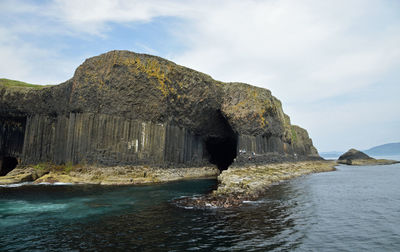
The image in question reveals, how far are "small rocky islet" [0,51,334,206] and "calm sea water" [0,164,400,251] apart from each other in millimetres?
10143

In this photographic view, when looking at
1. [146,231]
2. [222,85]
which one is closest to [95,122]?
[222,85]

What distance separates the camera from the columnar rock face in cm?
3353

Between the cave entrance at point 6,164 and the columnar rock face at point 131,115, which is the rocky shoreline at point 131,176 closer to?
the columnar rock face at point 131,115

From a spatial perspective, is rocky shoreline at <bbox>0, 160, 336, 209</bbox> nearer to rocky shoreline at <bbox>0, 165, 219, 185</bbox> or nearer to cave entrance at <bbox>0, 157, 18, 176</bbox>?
rocky shoreline at <bbox>0, 165, 219, 185</bbox>

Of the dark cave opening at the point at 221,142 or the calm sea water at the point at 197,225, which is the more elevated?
the dark cave opening at the point at 221,142

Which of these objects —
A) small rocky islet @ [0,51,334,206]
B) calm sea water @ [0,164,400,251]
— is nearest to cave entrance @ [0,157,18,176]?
small rocky islet @ [0,51,334,206]

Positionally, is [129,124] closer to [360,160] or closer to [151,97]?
[151,97]

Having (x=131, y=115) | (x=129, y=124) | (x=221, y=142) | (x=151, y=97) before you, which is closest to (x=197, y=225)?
(x=129, y=124)

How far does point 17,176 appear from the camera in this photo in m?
32.6

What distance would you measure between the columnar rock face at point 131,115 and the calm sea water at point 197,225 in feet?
42.8

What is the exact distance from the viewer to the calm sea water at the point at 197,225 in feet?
35.2

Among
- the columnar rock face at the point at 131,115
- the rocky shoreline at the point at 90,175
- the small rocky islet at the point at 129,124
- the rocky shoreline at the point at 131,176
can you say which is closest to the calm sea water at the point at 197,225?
the rocky shoreline at the point at 131,176

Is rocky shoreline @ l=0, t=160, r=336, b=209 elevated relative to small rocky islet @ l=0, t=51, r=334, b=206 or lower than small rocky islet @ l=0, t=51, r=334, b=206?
A: lower

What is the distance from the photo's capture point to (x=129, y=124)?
3409 centimetres
